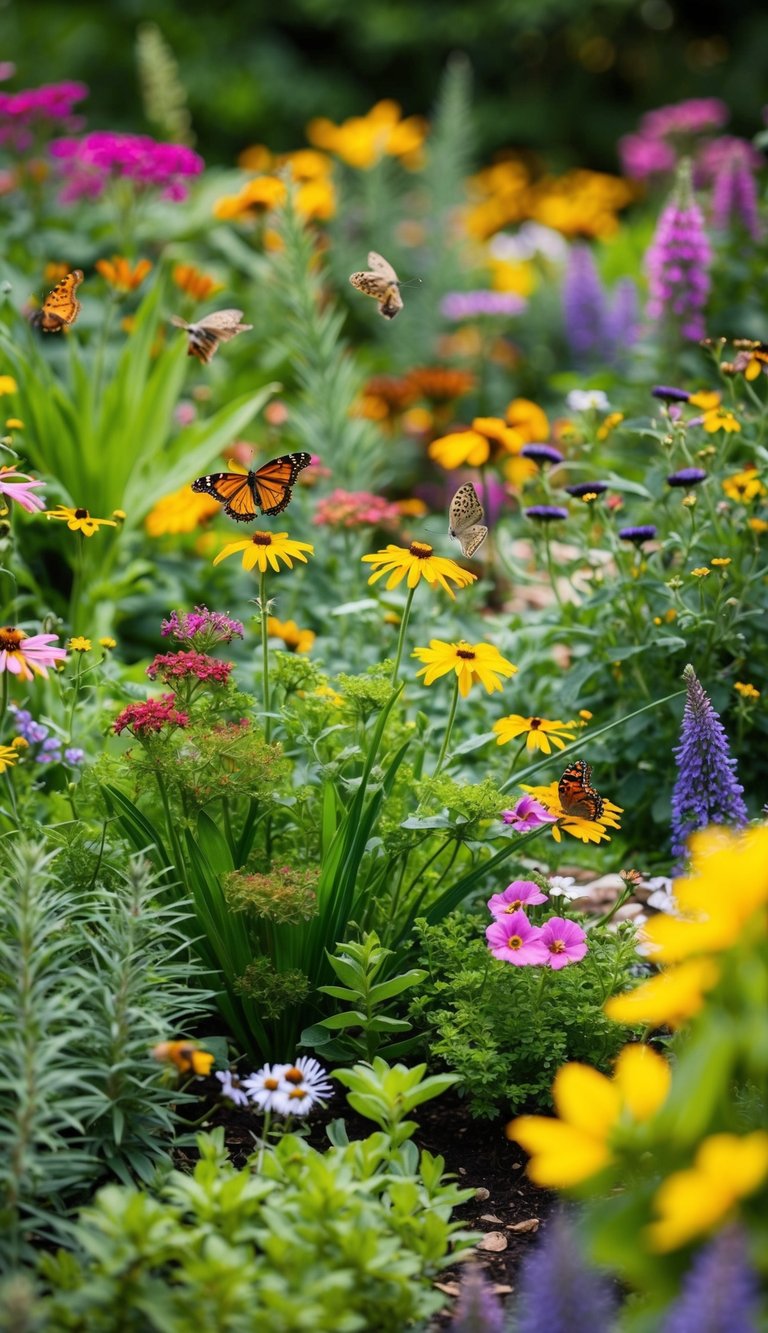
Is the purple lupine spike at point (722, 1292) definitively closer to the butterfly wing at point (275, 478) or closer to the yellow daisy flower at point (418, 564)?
the yellow daisy flower at point (418, 564)

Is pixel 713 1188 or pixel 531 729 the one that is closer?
pixel 713 1188

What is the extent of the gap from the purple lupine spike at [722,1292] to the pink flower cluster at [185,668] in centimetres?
115

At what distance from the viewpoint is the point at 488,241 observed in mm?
7121

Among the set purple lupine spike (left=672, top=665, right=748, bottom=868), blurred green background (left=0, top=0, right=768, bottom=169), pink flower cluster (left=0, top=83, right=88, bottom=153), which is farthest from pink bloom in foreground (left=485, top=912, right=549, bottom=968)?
blurred green background (left=0, top=0, right=768, bottom=169)

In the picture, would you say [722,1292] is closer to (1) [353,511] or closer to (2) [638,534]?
(2) [638,534]

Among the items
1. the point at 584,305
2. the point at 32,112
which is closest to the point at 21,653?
the point at 32,112

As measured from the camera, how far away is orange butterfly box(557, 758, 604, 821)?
2145 mm

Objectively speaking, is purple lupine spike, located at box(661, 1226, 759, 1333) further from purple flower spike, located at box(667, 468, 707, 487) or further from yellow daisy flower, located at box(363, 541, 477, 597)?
purple flower spike, located at box(667, 468, 707, 487)

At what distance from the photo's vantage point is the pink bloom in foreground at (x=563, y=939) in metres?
2.06

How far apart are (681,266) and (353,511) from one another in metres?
1.39

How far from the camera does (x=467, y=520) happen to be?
2.49 metres

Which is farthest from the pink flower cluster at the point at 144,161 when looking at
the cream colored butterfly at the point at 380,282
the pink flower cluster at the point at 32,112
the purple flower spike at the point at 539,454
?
the purple flower spike at the point at 539,454

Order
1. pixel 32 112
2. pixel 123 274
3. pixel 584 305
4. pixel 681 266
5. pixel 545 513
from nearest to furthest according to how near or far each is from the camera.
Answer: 1. pixel 545 513
2. pixel 123 274
3. pixel 681 266
4. pixel 32 112
5. pixel 584 305

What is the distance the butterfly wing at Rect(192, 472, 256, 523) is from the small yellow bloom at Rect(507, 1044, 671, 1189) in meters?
1.19
